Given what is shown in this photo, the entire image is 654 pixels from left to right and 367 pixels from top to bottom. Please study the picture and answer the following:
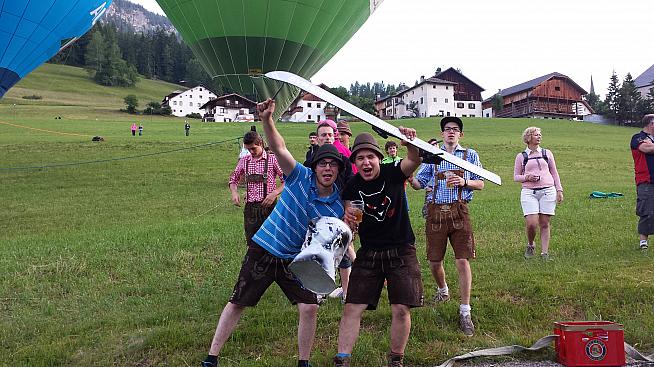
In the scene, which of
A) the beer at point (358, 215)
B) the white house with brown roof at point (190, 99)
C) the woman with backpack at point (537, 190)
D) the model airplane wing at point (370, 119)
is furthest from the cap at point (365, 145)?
the white house with brown roof at point (190, 99)

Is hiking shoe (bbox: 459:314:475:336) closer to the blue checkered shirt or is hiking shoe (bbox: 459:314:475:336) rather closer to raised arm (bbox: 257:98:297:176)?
the blue checkered shirt

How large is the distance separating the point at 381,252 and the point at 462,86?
87.5m

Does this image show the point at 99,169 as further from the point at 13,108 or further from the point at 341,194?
the point at 13,108

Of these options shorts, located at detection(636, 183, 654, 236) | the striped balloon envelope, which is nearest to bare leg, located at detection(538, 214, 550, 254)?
shorts, located at detection(636, 183, 654, 236)

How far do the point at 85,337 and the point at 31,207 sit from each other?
12318mm

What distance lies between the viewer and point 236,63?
39.0 ft

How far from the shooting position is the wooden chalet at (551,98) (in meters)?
82.8

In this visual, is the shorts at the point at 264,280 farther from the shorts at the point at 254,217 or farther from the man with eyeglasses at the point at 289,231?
the shorts at the point at 254,217

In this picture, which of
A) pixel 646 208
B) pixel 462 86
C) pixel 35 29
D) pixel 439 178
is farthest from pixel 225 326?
pixel 462 86

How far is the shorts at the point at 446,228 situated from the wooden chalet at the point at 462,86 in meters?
84.2

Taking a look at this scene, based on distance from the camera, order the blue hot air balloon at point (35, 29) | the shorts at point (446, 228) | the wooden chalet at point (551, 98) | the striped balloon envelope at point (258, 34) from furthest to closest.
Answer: the wooden chalet at point (551, 98) < the blue hot air balloon at point (35, 29) < the striped balloon envelope at point (258, 34) < the shorts at point (446, 228)

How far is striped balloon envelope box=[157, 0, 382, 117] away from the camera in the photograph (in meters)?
11.6

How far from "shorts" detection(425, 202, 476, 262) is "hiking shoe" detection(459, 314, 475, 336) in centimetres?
61

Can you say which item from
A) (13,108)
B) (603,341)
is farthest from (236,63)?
(13,108)
